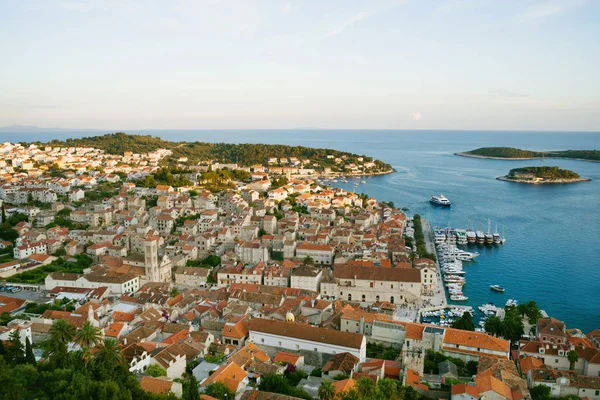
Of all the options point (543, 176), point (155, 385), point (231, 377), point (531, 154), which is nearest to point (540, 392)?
point (231, 377)

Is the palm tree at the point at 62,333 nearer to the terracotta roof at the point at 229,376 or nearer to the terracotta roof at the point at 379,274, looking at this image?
the terracotta roof at the point at 229,376

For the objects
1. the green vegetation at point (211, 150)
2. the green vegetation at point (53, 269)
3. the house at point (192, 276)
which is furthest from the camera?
the green vegetation at point (211, 150)

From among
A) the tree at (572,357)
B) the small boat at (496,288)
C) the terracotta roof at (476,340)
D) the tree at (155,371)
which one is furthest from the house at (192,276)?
the tree at (572,357)

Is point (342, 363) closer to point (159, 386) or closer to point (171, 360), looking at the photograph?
point (171, 360)

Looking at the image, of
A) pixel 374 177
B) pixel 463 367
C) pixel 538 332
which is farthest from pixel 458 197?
pixel 463 367

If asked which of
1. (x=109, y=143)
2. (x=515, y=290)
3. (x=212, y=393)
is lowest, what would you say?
(x=515, y=290)

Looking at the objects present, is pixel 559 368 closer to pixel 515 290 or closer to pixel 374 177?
pixel 515 290
